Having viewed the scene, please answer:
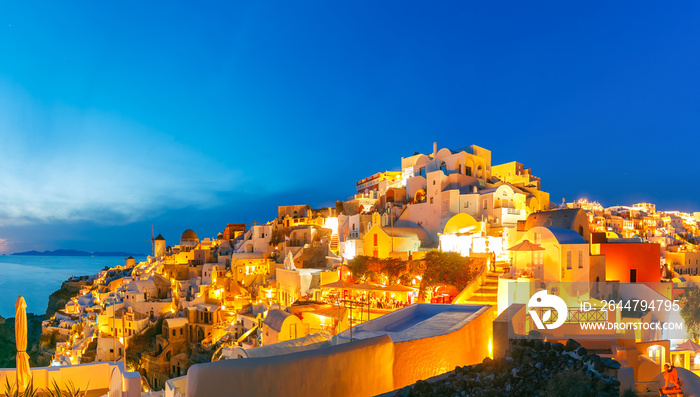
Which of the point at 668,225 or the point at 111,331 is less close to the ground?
the point at 668,225

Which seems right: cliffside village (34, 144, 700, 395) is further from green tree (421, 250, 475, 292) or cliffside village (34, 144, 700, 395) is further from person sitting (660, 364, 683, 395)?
person sitting (660, 364, 683, 395)

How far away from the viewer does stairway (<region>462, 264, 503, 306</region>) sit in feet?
53.7

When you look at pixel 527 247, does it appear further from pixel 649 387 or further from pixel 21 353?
pixel 21 353

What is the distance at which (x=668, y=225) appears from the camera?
50719 mm

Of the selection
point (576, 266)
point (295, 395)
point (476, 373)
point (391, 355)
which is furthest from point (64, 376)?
point (576, 266)

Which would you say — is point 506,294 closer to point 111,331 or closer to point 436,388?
point 436,388

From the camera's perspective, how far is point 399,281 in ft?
68.6

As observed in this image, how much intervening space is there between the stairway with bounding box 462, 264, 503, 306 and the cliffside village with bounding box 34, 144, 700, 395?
0.28 ft

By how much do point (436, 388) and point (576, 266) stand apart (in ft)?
43.5

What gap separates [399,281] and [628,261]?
402 inches

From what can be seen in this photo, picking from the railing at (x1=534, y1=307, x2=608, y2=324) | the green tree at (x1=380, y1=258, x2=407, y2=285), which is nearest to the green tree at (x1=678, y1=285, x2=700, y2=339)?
the railing at (x1=534, y1=307, x2=608, y2=324)

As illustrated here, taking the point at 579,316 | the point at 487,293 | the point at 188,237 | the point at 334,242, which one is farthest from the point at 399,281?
the point at 188,237

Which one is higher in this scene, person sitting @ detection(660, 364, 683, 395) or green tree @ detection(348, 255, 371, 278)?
green tree @ detection(348, 255, 371, 278)

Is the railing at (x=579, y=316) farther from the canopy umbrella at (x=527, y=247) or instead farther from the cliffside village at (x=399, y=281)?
the canopy umbrella at (x=527, y=247)
